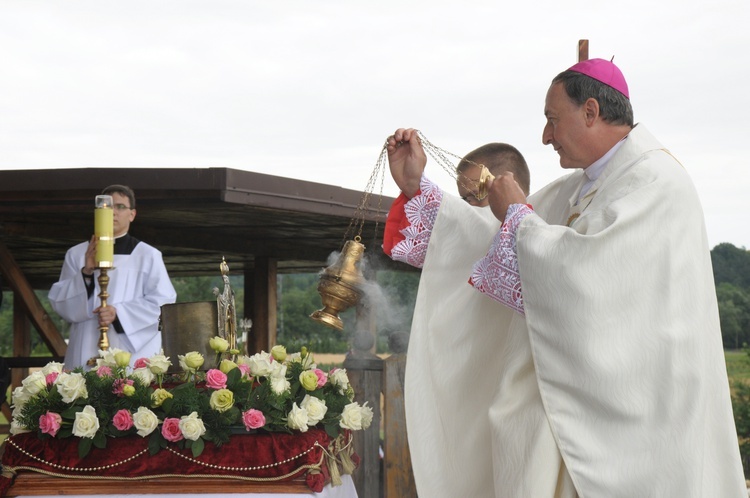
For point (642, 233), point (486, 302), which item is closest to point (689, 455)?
point (642, 233)

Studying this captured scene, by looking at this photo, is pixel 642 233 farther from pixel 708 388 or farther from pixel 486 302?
pixel 486 302

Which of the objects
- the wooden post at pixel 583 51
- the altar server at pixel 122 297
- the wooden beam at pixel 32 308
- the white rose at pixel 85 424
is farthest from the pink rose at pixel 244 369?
the wooden beam at pixel 32 308

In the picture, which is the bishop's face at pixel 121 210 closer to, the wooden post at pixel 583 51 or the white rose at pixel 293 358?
the white rose at pixel 293 358

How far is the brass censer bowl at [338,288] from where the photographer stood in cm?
390

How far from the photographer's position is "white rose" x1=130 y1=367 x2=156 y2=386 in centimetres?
371

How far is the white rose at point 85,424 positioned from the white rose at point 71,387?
0.37 feet

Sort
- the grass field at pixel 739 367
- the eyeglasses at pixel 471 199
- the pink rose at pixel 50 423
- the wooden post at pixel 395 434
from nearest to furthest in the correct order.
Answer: the pink rose at pixel 50 423
the eyeglasses at pixel 471 199
the wooden post at pixel 395 434
the grass field at pixel 739 367

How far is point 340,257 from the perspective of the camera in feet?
13.1

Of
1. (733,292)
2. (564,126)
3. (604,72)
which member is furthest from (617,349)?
(733,292)

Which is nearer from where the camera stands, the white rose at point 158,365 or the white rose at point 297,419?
the white rose at point 297,419

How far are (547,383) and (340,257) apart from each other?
1.31 meters

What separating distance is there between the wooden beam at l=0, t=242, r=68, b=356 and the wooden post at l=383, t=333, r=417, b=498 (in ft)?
12.1

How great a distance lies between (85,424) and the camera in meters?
3.53

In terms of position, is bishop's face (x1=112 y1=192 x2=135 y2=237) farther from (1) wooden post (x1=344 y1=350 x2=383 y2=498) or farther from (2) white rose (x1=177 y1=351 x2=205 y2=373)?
(2) white rose (x1=177 y1=351 x2=205 y2=373)
